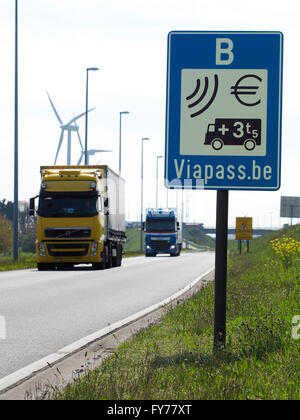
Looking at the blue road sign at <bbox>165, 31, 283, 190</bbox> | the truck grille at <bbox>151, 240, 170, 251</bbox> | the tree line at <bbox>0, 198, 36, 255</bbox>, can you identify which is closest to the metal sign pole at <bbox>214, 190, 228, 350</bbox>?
the blue road sign at <bbox>165, 31, 283, 190</bbox>

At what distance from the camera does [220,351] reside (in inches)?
282

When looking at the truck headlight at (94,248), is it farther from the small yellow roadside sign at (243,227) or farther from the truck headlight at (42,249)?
the small yellow roadside sign at (243,227)

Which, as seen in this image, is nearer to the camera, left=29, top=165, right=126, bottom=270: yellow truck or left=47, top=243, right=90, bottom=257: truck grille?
left=29, top=165, right=126, bottom=270: yellow truck

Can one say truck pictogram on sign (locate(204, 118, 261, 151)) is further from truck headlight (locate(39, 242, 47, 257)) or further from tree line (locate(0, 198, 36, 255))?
tree line (locate(0, 198, 36, 255))

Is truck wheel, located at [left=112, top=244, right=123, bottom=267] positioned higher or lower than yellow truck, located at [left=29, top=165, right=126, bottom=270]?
lower

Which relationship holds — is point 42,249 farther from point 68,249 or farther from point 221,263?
point 221,263

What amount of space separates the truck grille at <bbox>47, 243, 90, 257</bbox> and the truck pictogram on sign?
66.9 feet

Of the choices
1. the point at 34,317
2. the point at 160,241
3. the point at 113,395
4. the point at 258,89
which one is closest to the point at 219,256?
the point at 258,89

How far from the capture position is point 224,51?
7316 mm

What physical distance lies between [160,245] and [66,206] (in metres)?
25.2

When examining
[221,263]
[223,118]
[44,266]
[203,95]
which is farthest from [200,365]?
[44,266]

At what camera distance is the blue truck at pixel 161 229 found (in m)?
50.1

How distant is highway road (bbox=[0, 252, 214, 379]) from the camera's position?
30.0ft

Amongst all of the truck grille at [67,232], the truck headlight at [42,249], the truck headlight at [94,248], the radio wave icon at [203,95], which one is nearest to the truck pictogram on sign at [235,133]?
the radio wave icon at [203,95]
